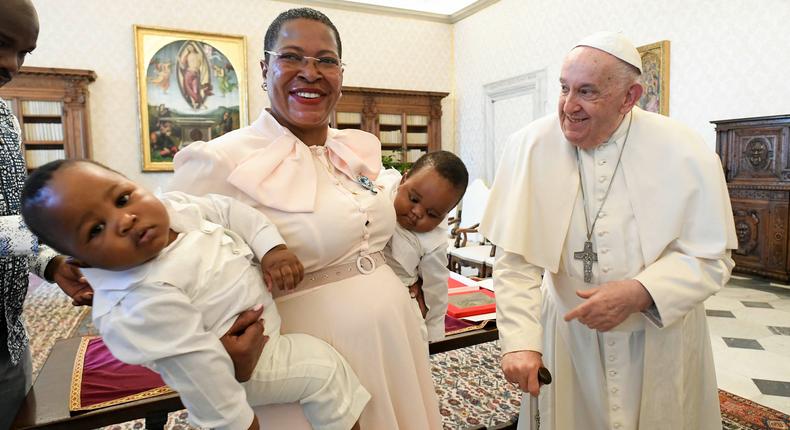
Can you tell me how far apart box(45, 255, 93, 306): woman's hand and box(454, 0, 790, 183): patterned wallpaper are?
722 centimetres

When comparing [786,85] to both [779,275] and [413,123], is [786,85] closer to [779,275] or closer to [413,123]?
[779,275]

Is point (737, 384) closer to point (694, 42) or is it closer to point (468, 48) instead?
point (694, 42)

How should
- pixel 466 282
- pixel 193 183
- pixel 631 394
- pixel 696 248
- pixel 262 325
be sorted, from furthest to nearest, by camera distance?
pixel 466 282
pixel 631 394
pixel 696 248
pixel 193 183
pixel 262 325

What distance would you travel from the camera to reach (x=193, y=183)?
1409 mm

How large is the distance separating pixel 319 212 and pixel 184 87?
29.2ft

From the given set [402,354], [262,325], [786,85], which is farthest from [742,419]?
[786,85]

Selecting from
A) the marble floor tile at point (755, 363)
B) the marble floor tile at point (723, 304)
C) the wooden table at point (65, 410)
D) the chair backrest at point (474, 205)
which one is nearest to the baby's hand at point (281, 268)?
the wooden table at point (65, 410)

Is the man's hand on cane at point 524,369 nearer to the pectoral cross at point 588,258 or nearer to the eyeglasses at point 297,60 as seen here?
the pectoral cross at point 588,258

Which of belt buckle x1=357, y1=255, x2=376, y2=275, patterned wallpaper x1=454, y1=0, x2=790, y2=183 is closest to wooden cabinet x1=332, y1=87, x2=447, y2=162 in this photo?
patterned wallpaper x1=454, y1=0, x2=790, y2=183

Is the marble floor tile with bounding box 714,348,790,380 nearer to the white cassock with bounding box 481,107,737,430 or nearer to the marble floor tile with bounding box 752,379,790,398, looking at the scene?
the marble floor tile with bounding box 752,379,790,398

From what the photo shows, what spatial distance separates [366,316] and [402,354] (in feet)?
0.54

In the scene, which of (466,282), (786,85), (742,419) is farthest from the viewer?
(786,85)

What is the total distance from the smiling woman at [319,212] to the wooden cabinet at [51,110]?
851 cm

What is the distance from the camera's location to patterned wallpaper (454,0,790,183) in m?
6.09
